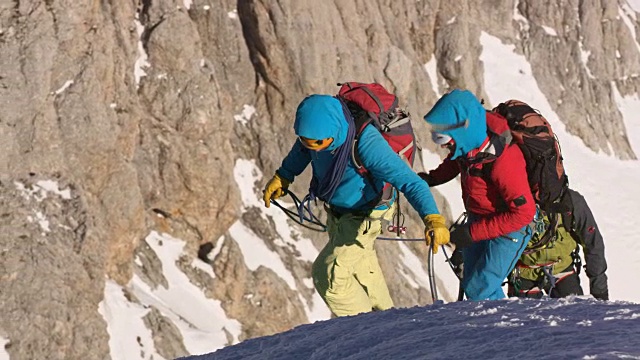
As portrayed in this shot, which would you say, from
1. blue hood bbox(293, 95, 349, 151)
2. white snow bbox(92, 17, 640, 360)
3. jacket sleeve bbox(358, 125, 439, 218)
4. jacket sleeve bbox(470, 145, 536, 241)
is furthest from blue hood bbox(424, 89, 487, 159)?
white snow bbox(92, 17, 640, 360)

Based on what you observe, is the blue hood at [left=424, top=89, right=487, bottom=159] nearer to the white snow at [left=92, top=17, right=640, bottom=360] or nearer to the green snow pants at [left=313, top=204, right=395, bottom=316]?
the green snow pants at [left=313, top=204, right=395, bottom=316]

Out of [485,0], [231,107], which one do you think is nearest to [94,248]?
[231,107]

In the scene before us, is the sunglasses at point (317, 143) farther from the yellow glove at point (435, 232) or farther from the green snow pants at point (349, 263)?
the yellow glove at point (435, 232)

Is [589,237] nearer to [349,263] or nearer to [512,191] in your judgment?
[512,191]

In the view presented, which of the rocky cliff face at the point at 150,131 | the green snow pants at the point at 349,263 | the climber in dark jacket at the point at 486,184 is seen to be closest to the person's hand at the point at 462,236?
the climber in dark jacket at the point at 486,184

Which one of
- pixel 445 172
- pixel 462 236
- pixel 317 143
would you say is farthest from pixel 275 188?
pixel 462 236

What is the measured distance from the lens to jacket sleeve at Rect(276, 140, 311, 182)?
8102 millimetres

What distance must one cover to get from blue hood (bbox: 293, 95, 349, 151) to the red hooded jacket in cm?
113

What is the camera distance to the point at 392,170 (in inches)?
270

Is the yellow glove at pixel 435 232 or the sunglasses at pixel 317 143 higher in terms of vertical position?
the sunglasses at pixel 317 143

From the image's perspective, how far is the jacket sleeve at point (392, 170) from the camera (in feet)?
21.9

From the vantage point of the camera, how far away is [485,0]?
45.8 meters

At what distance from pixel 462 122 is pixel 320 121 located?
121 cm

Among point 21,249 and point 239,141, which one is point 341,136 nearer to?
point 21,249
